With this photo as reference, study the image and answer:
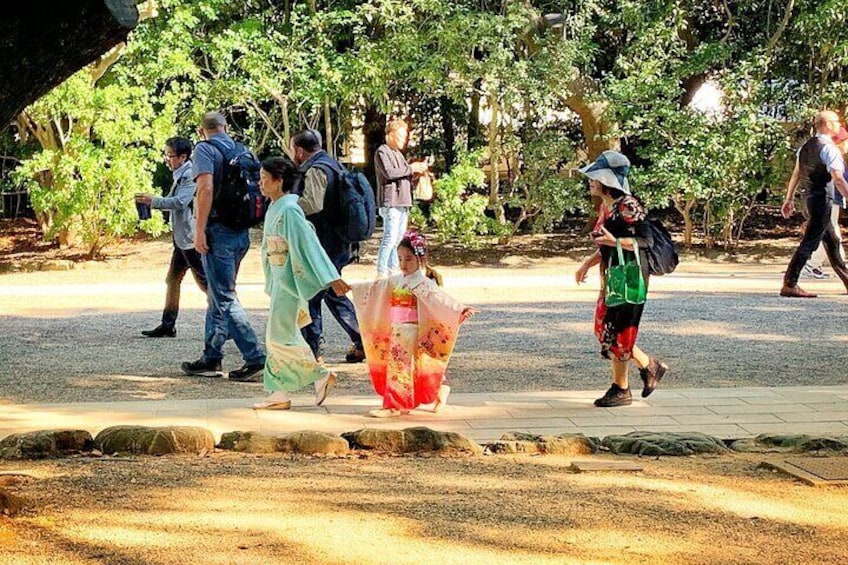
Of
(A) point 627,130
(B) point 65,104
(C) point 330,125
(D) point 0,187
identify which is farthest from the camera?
(D) point 0,187

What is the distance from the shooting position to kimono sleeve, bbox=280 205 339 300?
808 cm

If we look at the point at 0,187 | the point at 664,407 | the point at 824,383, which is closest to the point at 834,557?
the point at 664,407

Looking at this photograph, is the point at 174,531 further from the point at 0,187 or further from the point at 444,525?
the point at 0,187

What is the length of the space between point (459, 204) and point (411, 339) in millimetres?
12055

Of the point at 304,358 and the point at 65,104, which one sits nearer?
the point at 304,358

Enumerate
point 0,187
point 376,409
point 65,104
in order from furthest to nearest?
point 0,187 < point 65,104 < point 376,409

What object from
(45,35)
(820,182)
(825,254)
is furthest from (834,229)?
(45,35)

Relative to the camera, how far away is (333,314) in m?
9.99

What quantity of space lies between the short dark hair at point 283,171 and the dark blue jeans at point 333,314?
117 cm

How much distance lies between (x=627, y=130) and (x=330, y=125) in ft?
16.0

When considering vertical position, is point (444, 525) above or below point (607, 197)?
below

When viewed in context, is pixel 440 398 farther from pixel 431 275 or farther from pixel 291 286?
pixel 291 286

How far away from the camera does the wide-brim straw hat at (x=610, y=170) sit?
26.4ft

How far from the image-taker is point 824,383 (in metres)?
9.06
